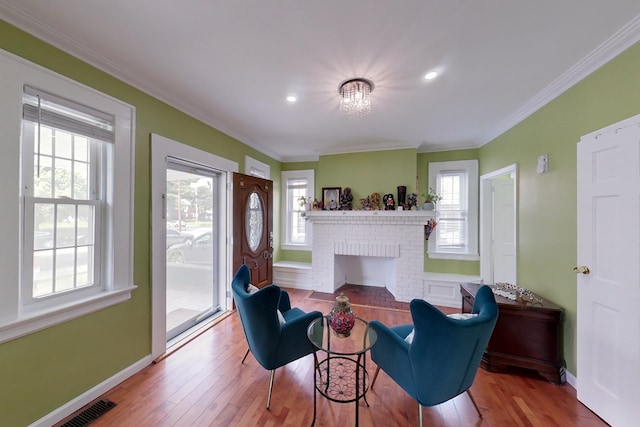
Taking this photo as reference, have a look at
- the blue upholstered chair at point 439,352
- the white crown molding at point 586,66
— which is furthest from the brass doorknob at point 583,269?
the white crown molding at point 586,66

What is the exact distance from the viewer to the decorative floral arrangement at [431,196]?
3.92m

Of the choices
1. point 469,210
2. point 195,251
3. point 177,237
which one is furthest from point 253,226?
point 469,210

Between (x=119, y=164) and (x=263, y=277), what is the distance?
8.13 ft

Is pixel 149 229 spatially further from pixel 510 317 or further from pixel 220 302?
pixel 510 317

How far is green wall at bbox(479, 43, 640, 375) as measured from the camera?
1640mm

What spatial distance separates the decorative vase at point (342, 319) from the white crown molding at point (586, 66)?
2.50 meters

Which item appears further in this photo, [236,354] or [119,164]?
[236,354]

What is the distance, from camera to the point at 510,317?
2105 mm

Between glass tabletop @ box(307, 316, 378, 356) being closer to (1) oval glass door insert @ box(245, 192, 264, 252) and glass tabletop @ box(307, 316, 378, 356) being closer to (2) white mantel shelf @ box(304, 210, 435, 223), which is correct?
(1) oval glass door insert @ box(245, 192, 264, 252)

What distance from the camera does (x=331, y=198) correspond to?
174 inches

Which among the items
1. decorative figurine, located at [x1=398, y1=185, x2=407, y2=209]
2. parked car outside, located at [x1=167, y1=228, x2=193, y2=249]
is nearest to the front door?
parked car outside, located at [x1=167, y1=228, x2=193, y2=249]

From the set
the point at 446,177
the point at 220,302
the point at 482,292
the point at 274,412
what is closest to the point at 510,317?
the point at 482,292

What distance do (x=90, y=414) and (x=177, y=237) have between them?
159cm

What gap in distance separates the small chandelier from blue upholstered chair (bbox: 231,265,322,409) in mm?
1826
